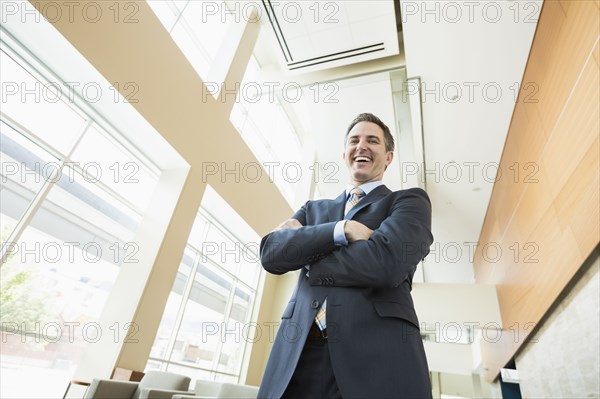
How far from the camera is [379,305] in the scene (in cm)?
81

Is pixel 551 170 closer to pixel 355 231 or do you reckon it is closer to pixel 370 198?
pixel 370 198

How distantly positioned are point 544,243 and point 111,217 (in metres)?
5.33

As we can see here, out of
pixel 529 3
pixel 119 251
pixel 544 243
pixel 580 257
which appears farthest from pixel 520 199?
pixel 119 251

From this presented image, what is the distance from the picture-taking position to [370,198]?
43.8 inches

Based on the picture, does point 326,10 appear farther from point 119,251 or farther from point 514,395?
point 514,395

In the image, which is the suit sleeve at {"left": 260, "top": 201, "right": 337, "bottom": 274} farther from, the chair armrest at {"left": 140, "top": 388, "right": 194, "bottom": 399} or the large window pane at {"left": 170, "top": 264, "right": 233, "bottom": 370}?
the large window pane at {"left": 170, "top": 264, "right": 233, "bottom": 370}

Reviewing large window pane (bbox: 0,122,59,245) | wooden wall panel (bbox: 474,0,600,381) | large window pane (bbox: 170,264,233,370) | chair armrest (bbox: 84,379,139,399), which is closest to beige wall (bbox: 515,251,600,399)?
wooden wall panel (bbox: 474,0,600,381)

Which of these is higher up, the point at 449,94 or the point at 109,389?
the point at 449,94

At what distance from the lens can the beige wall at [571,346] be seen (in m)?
2.98

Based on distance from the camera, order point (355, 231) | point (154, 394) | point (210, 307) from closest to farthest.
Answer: point (355, 231), point (154, 394), point (210, 307)

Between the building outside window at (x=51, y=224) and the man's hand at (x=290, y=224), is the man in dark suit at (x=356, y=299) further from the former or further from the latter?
the building outside window at (x=51, y=224)

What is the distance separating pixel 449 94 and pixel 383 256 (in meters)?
5.48

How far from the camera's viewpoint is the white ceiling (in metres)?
4.49

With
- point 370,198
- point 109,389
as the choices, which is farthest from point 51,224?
point 370,198
